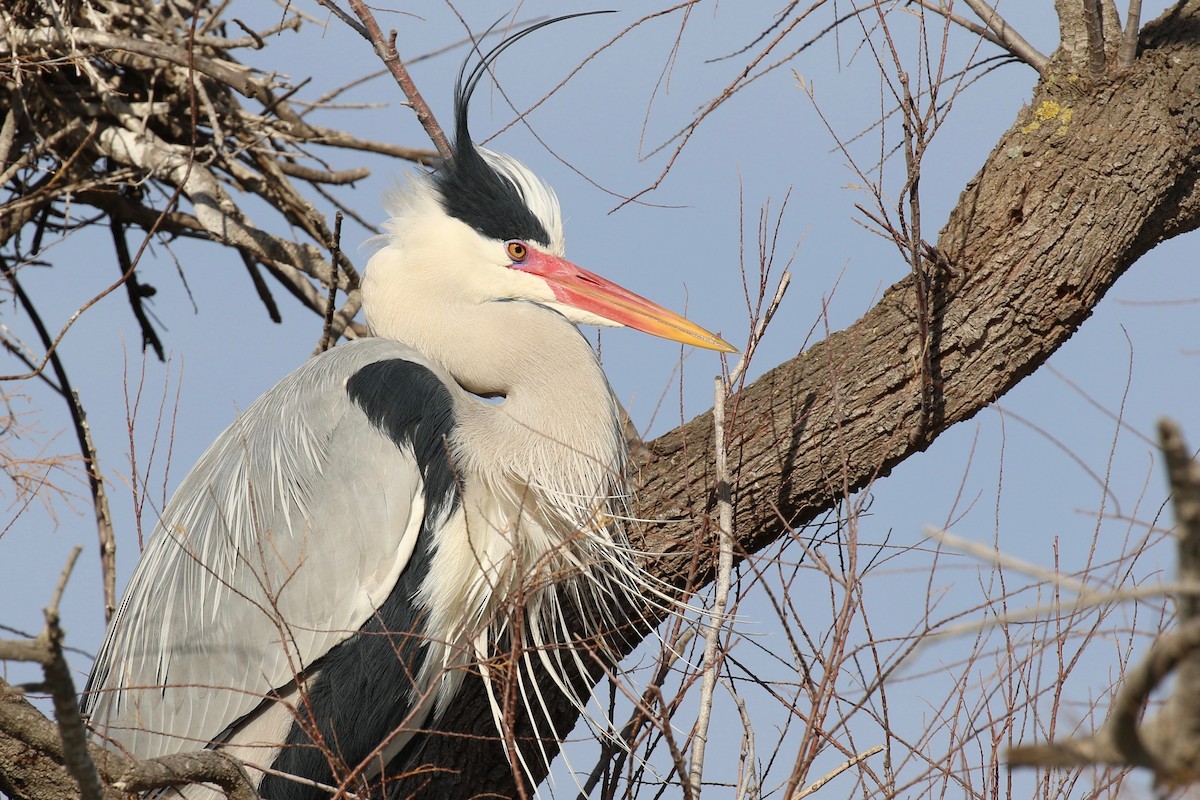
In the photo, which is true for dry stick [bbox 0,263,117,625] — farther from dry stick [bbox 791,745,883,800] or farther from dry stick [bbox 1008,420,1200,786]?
dry stick [bbox 1008,420,1200,786]

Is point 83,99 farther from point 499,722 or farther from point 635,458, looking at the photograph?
point 499,722

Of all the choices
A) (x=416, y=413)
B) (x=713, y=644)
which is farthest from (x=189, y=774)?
(x=416, y=413)

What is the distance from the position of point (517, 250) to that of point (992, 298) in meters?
1.24

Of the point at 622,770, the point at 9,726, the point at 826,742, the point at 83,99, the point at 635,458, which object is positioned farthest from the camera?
the point at 83,99

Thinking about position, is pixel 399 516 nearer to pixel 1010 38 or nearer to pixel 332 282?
pixel 332 282

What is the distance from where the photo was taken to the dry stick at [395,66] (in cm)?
302

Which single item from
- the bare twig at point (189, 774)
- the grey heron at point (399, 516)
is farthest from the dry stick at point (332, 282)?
the bare twig at point (189, 774)

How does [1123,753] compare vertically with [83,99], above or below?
below

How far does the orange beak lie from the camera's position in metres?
2.96

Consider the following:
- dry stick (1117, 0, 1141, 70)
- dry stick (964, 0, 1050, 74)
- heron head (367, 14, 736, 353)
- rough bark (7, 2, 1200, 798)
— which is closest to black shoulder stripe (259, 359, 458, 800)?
rough bark (7, 2, 1200, 798)

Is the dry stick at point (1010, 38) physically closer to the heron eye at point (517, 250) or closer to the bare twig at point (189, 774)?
the heron eye at point (517, 250)

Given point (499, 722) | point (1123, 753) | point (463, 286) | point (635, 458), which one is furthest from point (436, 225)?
point (1123, 753)

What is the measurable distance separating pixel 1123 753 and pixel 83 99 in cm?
405

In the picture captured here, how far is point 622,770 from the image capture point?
7.89 feet
